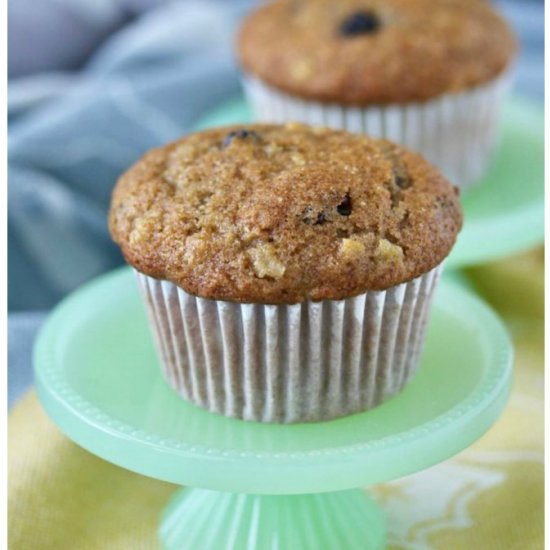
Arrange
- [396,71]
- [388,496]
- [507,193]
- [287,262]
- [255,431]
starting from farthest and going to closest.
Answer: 1. [507,193]
2. [396,71]
3. [388,496]
4. [255,431]
5. [287,262]

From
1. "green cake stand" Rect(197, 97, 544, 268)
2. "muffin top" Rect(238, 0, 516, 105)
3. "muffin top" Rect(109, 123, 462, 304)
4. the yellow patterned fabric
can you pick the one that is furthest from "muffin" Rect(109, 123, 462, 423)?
"muffin top" Rect(238, 0, 516, 105)

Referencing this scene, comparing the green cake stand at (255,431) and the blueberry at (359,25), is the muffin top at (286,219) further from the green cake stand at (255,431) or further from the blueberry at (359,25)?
the blueberry at (359,25)

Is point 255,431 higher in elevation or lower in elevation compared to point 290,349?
lower

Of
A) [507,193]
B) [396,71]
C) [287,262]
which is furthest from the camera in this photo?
[507,193]

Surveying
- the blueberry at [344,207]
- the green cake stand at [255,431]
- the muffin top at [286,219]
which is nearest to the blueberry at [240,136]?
the muffin top at [286,219]

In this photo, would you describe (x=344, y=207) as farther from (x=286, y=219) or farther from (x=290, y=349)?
(x=290, y=349)

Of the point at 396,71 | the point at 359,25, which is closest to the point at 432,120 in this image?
the point at 396,71

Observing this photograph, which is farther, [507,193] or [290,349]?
[507,193]

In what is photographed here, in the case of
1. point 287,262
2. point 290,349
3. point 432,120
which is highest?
point 287,262
